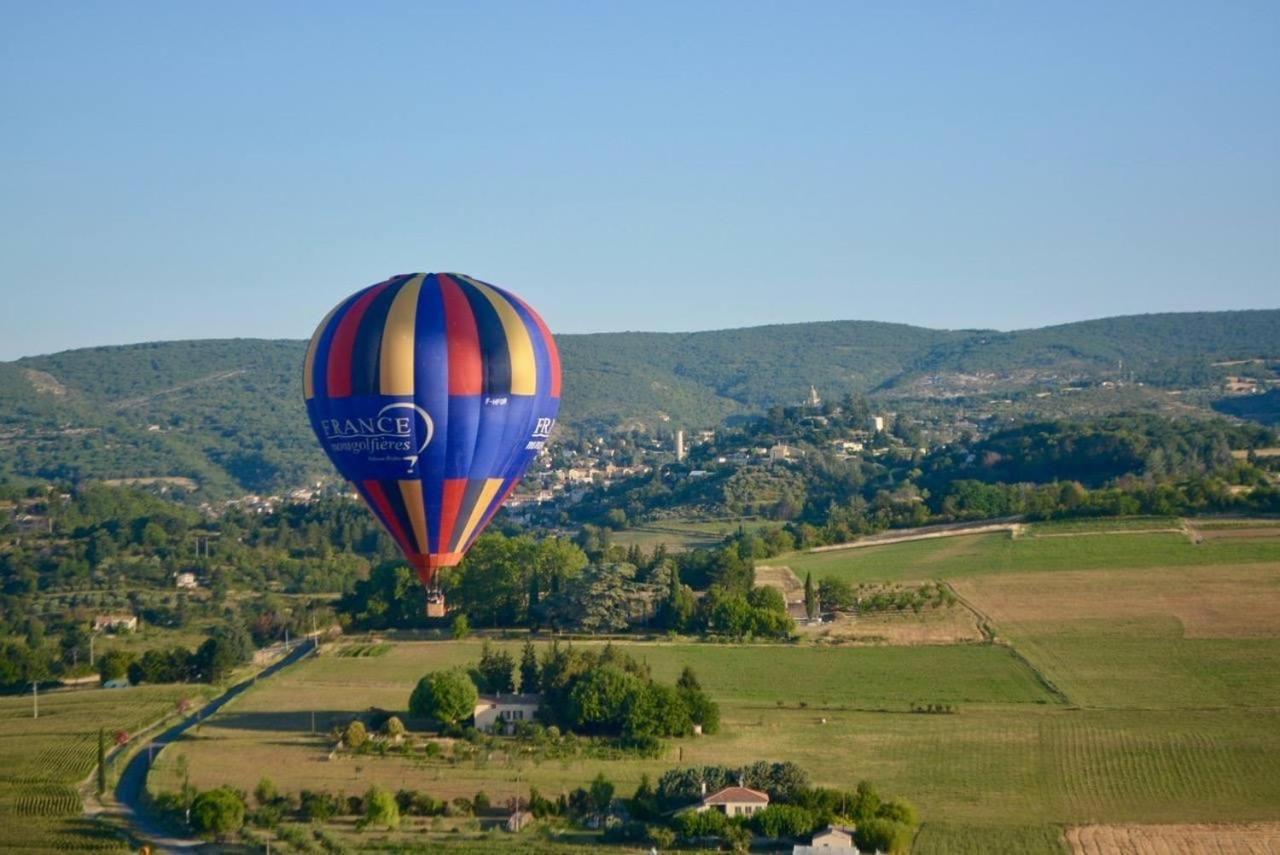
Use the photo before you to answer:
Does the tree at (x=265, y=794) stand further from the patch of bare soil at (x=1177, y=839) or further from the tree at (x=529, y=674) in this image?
the patch of bare soil at (x=1177, y=839)

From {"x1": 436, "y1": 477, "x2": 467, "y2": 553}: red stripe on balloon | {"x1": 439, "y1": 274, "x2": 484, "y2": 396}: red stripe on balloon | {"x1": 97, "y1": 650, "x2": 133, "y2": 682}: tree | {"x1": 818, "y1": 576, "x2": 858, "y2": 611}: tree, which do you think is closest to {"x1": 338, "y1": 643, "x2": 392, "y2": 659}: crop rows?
{"x1": 97, "y1": 650, "x2": 133, "y2": 682}: tree

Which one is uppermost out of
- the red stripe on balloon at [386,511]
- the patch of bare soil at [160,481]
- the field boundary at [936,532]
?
the red stripe on balloon at [386,511]

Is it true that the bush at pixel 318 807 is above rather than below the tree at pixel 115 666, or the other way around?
below

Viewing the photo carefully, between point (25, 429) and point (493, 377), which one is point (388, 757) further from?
point (25, 429)

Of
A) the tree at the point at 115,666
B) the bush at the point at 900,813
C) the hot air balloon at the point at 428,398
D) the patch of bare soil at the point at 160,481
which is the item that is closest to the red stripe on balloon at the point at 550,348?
the hot air balloon at the point at 428,398

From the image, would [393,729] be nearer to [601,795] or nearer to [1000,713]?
[601,795]

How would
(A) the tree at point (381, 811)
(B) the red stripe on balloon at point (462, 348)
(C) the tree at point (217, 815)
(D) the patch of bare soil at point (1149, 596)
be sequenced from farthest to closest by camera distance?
1. (D) the patch of bare soil at point (1149, 596)
2. (B) the red stripe on balloon at point (462, 348)
3. (C) the tree at point (217, 815)
4. (A) the tree at point (381, 811)

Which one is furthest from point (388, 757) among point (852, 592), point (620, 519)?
point (620, 519)
